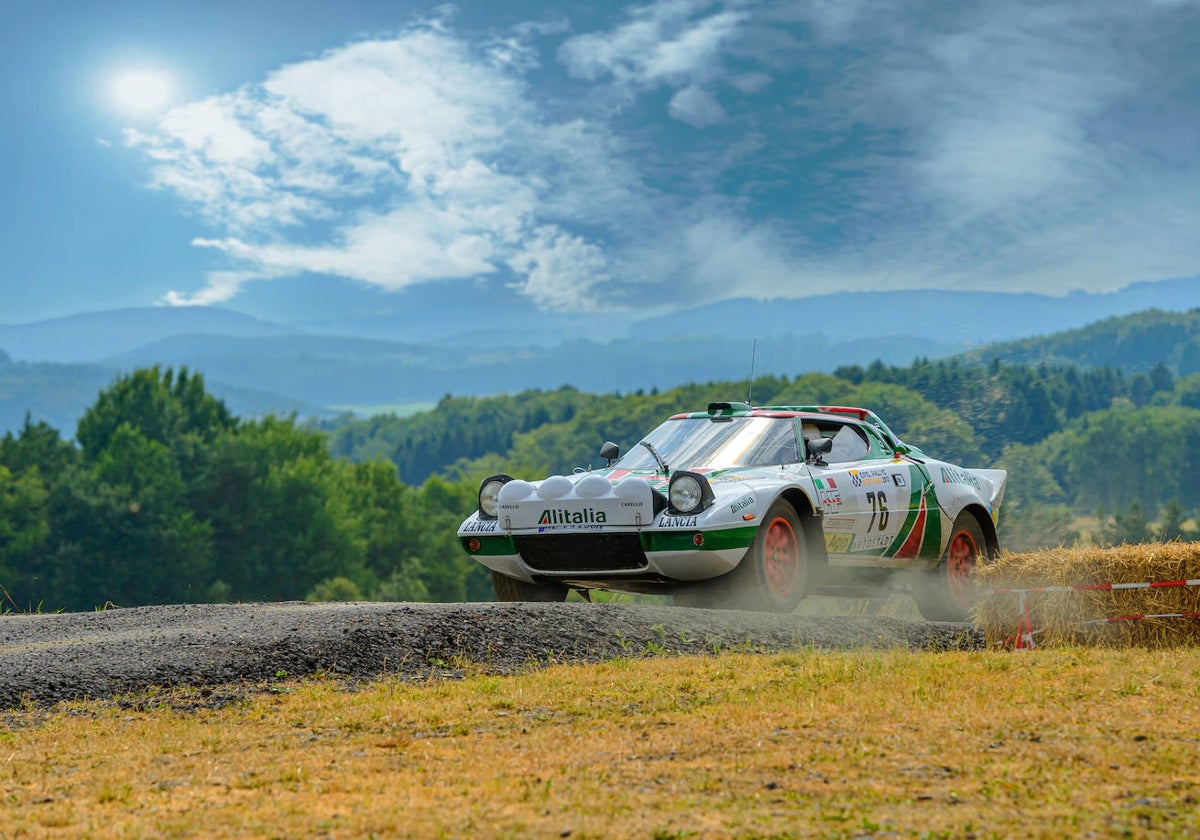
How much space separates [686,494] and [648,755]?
5404mm

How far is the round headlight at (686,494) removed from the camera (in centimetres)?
1219

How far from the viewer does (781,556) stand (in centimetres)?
1284

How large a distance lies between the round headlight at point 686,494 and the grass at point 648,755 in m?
2.24

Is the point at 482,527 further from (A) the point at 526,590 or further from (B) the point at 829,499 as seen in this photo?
(B) the point at 829,499

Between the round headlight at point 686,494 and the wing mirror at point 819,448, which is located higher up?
the wing mirror at point 819,448

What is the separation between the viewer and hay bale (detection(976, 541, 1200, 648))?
473 inches

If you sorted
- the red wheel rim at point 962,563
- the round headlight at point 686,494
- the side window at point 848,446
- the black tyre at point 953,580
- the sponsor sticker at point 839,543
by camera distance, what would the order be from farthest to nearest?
the red wheel rim at point 962,563
the black tyre at point 953,580
the side window at point 848,446
the sponsor sticker at point 839,543
the round headlight at point 686,494

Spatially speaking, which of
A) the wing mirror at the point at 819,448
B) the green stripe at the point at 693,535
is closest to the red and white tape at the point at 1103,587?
the wing mirror at the point at 819,448

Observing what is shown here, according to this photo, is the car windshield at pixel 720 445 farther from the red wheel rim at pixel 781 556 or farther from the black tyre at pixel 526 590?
the black tyre at pixel 526 590

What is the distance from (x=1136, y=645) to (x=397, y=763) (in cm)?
734

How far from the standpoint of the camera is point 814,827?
5.52 m

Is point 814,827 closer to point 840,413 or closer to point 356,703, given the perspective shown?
point 356,703

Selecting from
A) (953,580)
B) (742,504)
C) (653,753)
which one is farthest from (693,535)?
(653,753)

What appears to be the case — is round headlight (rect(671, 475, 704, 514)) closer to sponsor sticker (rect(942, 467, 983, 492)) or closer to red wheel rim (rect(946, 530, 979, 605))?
sponsor sticker (rect(942, 467, 983, 492))
